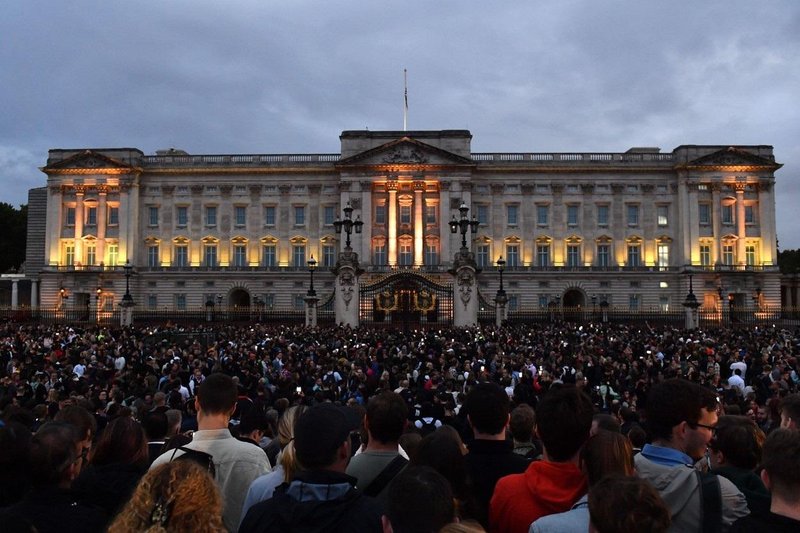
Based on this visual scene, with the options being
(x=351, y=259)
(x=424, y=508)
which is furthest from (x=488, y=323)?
(x=424, y=508)

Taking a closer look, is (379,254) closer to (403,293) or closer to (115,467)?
(403,293)

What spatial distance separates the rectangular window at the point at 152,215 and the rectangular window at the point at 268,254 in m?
11.8

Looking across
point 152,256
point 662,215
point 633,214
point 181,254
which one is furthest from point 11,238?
point 662,215

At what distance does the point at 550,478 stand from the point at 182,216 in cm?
6895

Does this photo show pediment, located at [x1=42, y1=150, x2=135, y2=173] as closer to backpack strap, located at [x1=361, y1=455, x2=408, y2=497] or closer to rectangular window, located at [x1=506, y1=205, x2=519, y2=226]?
rectangular window, located at [x1=506, y1=205, x2=519, y2=226]

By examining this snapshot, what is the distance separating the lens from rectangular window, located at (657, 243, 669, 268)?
66.7 m

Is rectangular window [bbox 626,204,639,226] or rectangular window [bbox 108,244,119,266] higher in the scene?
rectangular window [bbox 626,204,639,226]

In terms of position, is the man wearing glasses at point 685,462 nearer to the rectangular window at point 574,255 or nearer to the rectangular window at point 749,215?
the rectangular window at point 574,255

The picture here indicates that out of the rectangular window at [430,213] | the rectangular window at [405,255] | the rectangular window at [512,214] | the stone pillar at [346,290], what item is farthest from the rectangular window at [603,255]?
the stone pillar at [346,290]

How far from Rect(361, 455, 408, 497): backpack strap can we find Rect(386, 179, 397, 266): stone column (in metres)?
59.9

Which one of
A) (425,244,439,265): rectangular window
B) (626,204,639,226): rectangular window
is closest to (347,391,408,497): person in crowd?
(425,244,439,265): rectangular window

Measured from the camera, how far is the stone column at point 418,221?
6500cm

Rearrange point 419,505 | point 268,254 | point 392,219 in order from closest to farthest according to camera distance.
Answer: point 419,505 → point 392,219 → point 268,254

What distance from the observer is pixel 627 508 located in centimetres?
296
